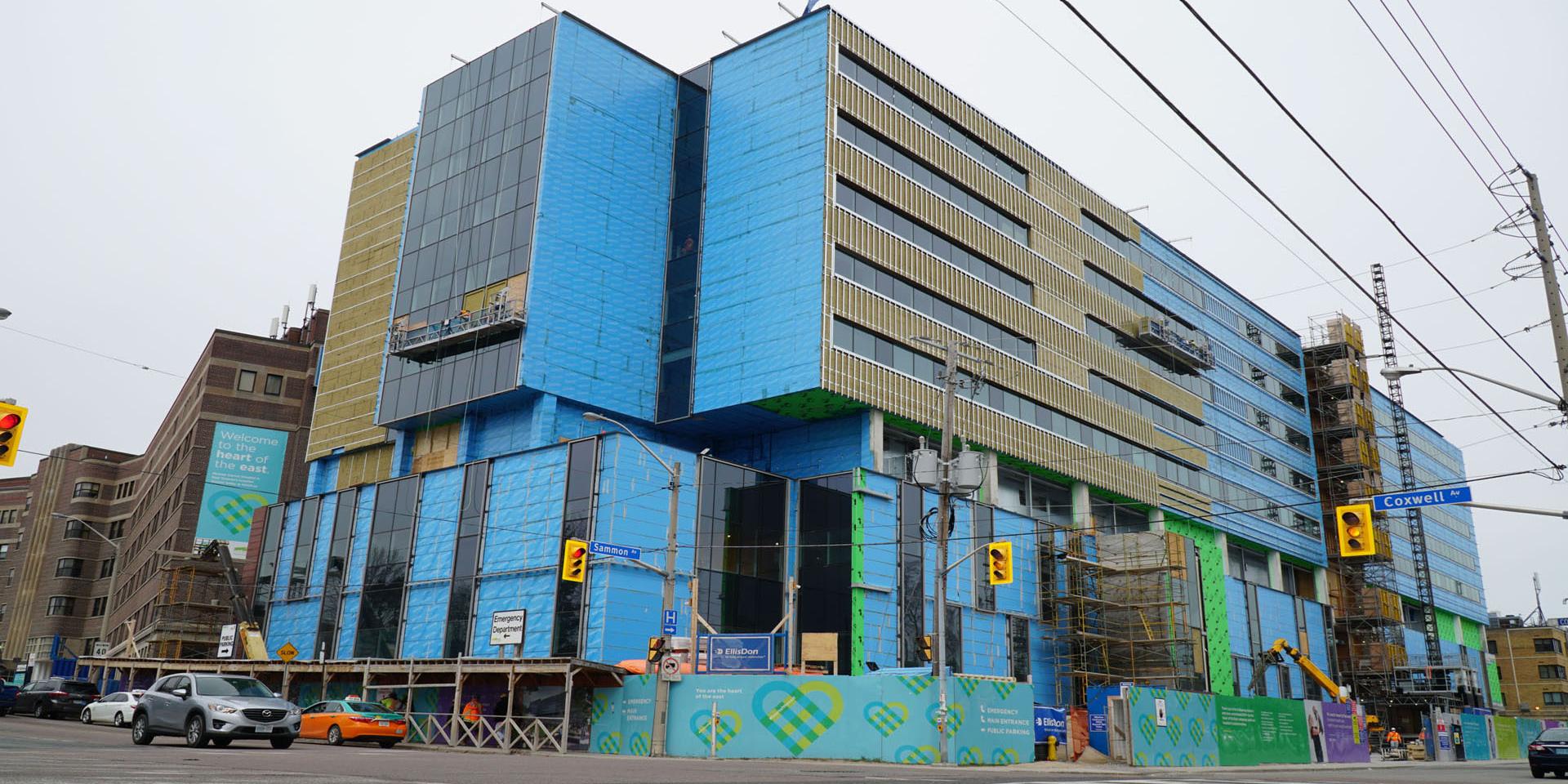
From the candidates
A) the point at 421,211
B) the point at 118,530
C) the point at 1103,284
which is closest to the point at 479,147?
the point at 421,211

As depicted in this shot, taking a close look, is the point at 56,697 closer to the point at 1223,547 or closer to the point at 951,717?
the point at 951,717

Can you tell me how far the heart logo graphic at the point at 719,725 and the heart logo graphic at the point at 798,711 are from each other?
0.62m

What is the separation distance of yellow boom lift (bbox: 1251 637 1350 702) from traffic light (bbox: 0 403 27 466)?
6015cm

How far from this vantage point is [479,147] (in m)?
57.4

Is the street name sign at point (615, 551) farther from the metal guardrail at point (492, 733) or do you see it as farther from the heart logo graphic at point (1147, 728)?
the heart logo graphic at point (1147, 728)

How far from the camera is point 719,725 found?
28.3 metres

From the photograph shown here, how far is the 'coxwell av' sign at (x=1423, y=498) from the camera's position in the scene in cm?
2342

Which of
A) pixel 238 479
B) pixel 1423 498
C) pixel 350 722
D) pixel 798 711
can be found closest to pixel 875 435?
pixel 798 711

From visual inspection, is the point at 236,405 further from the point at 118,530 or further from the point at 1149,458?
the point at 1149,458

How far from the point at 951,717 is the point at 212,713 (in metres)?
16.7

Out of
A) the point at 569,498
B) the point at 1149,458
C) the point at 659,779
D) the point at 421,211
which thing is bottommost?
the point at 659,779

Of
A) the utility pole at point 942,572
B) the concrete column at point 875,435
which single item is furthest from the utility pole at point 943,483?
the concrete column at point 875,435

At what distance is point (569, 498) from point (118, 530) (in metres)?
80.3

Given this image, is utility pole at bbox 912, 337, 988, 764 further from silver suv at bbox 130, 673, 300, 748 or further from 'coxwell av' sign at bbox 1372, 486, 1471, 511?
silver suv at bbox 130, 673, 300, 748
